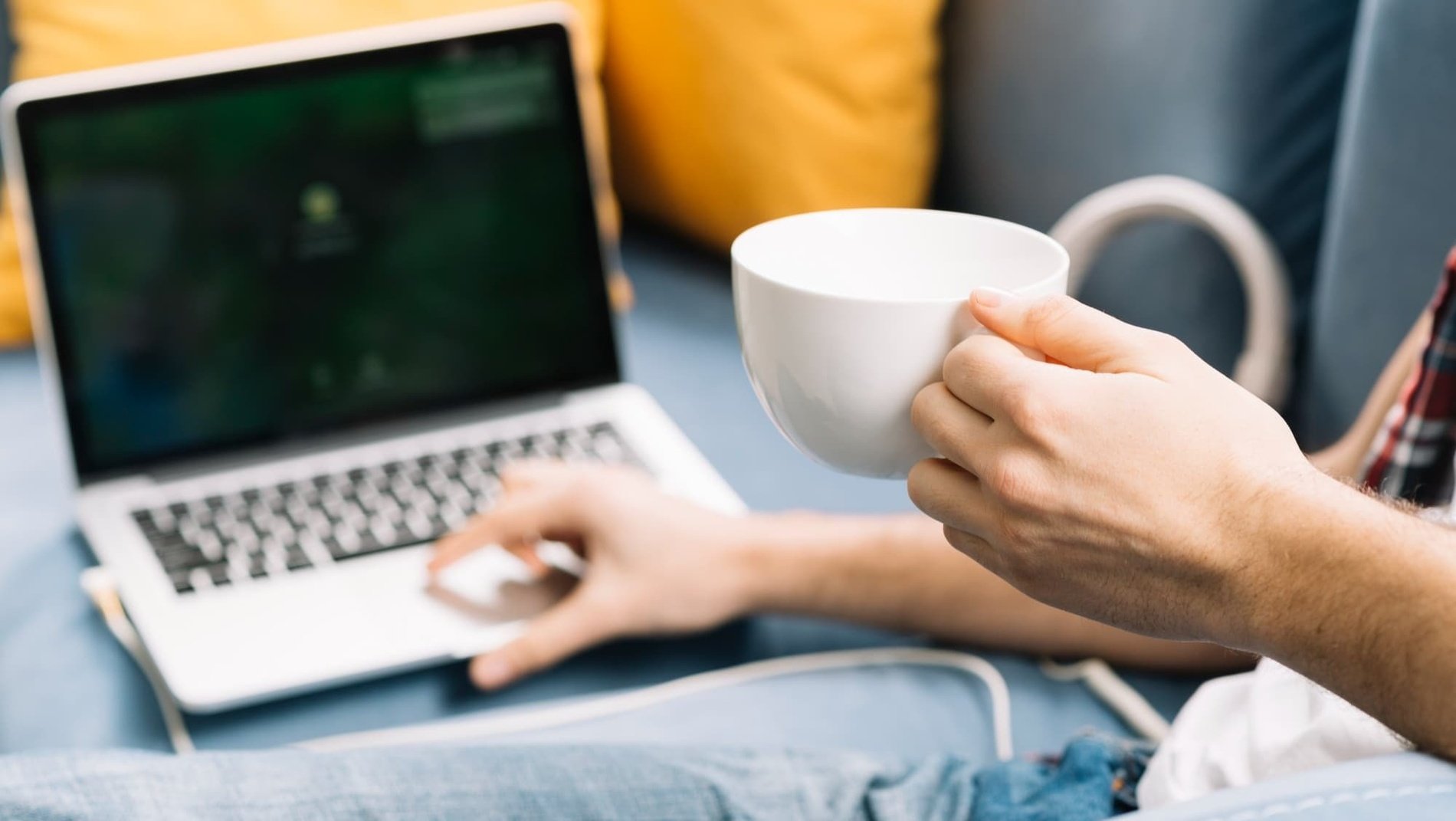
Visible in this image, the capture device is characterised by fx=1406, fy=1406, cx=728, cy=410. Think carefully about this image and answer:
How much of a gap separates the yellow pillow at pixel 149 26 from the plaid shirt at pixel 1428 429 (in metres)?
0.72

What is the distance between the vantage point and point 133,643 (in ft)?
2.97

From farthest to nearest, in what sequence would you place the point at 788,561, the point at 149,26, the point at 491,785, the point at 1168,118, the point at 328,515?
1. the point at 149,26
2. the point at 1168,118
3. the point at 328,515
4. the point at 788,561
5. the point at 491,785

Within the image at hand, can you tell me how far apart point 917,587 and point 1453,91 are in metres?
0.46

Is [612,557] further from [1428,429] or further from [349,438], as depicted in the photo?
[1428,429]

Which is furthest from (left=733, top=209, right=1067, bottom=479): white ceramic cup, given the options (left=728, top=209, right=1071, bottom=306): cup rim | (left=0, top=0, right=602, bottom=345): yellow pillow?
(left=0, top=0, right=602, bottom=345): yellow pillow

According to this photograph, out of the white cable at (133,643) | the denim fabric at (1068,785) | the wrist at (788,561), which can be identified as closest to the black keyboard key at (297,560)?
the white cable at (133,643)

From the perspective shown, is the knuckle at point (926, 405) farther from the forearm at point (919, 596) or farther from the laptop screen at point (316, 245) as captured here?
the laptop screen at point (316, 245)

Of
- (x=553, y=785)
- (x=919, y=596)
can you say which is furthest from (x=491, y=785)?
(x=919, y=596)

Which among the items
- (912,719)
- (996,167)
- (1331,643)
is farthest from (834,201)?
(1331,643)

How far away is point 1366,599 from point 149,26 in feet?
3.62

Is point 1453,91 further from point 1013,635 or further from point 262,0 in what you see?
point 262,0

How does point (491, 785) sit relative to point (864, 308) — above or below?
below

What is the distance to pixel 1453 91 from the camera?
88 centimetres

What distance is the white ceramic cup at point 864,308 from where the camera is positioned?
→ 0.47m
